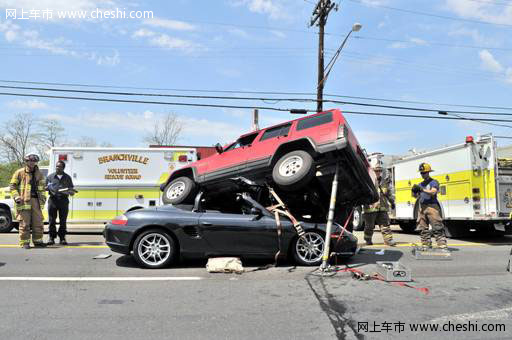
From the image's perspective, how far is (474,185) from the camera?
9883mm

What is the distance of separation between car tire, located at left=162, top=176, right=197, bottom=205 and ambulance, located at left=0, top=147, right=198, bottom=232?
428 centimetres

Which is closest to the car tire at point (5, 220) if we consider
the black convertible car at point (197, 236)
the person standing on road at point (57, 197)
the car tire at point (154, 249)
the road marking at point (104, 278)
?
the person standing on road at point (57, 197)

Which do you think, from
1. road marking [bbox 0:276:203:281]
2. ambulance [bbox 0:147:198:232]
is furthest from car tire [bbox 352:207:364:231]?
road marking [bbox 0:276:203:281]

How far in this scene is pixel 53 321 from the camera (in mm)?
3594

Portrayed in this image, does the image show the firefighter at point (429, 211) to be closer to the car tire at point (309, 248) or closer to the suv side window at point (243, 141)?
the car tire at point (309, 248)

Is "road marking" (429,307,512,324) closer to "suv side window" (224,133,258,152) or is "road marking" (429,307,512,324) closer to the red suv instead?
the red suv

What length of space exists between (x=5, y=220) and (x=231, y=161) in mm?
8402

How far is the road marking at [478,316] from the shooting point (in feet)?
12.2

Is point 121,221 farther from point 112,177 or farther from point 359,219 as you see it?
point 359,219

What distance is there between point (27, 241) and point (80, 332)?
552 centimetres

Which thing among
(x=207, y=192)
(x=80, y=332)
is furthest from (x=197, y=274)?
(x=80, y=332)

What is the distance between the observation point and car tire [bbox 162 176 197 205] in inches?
289

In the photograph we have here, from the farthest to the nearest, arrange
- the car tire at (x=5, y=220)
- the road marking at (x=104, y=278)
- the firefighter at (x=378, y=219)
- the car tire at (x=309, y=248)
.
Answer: the car tire at (x=5, y=220) → the firefighter at (x=378, y=219) → the car tire at (x=309, y=248) → the road marking at (x=104, y=278)

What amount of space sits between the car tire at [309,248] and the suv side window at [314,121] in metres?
Answer: 1.84
